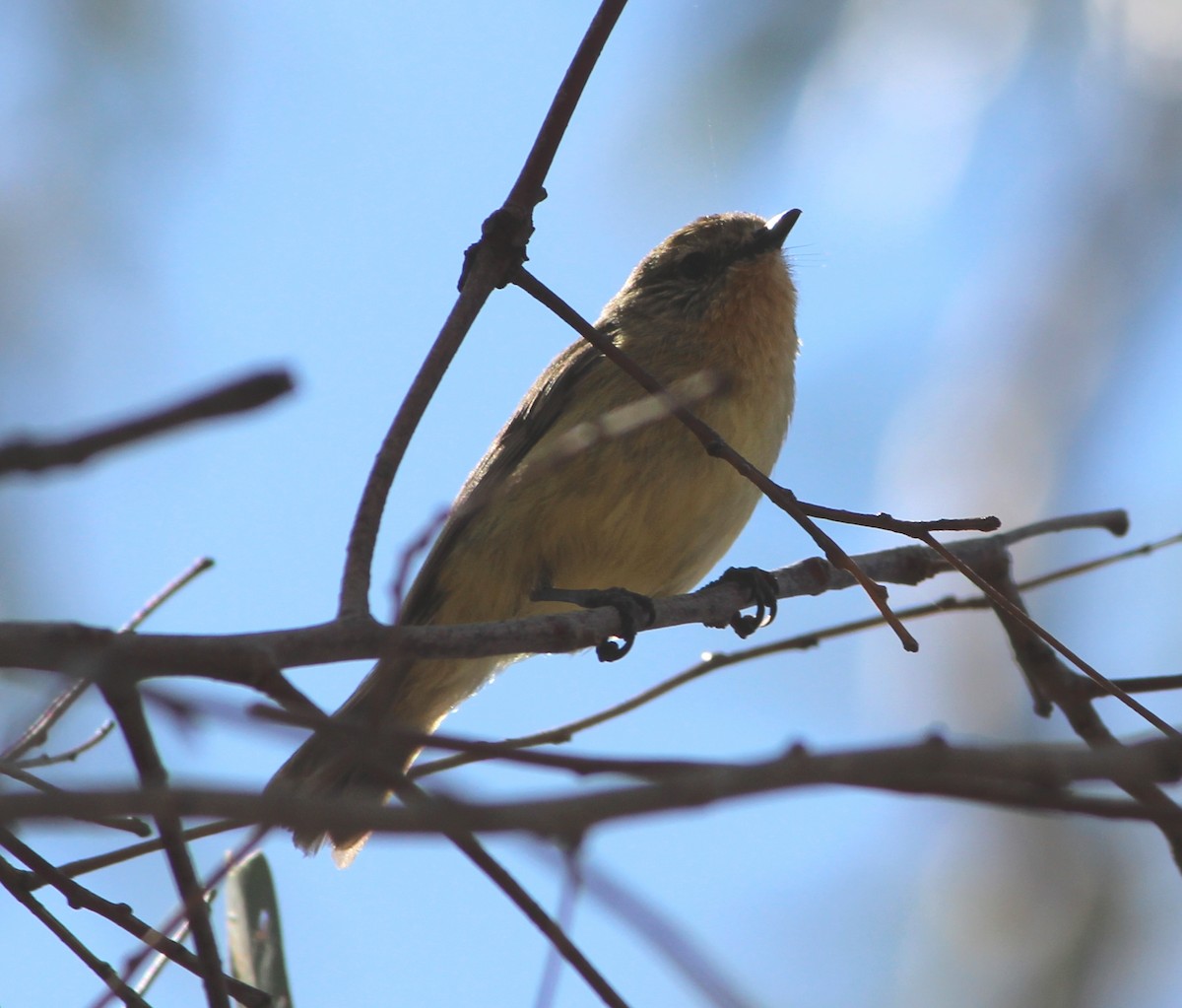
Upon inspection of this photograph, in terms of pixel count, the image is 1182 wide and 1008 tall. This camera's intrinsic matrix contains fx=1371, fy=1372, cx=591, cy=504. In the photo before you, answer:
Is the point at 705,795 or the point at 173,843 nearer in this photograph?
the point at 705,795

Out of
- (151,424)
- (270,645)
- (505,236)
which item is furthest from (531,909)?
(505,236)

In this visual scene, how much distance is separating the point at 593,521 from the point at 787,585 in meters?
0.93

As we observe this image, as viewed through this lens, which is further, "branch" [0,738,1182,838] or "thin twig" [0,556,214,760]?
"thin twig" [0,556,214,760]

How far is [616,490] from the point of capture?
4.08 m

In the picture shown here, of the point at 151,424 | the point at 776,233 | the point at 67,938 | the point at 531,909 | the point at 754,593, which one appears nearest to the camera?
the point at 151,424

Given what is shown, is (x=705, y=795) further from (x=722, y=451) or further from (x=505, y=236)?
(x=505, y=236)

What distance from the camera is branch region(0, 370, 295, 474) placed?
945 mm

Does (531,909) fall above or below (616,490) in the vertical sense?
below

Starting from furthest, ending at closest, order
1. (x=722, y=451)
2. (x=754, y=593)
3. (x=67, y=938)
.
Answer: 1. (x=754, y=593)
2. (x=722, y=451)
3. (x=67, y=938)

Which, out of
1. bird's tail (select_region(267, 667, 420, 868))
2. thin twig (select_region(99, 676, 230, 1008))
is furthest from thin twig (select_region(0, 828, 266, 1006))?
bird's tail (select_region(267, 667, 420, 868))

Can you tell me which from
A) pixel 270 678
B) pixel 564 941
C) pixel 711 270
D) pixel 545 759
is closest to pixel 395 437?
pixel 270 678

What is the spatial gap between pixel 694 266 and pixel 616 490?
3.97 ft

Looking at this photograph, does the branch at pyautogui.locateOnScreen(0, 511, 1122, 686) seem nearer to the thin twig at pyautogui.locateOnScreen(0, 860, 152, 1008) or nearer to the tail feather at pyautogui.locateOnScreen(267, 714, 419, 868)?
the thin twig at pyautogui.locateOnScreen(0, 860, 152, 1008)

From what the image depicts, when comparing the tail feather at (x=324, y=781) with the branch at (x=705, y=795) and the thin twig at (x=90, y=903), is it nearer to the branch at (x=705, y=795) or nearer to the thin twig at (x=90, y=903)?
the thin twig at (x=90, y=903)
